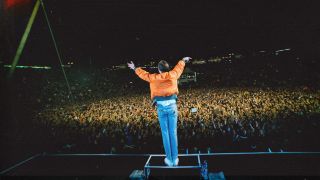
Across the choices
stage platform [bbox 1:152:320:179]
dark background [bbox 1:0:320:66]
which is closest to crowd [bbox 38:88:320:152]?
stage platform [bbox 1:152:320:179]

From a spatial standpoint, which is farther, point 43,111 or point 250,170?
point 43,111

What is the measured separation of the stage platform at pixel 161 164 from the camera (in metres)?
4.12

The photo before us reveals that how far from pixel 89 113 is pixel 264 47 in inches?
121

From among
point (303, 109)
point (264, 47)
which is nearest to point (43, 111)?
point (264, 47)

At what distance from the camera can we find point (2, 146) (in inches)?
193

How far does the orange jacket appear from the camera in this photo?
373cm

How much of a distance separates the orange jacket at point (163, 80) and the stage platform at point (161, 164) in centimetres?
107

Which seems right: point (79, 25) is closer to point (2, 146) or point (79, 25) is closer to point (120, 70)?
point (120, 70)

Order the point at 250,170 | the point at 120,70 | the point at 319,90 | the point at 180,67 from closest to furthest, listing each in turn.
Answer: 1. the point at 180,67
2. the point at 250,170
3. the point at 319,90
4. the point at 120,70

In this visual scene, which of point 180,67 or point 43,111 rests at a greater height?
point 180,67

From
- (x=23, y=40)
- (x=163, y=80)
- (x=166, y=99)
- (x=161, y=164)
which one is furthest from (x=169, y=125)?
(x=23, y=40)

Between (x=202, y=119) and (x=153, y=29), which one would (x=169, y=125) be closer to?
(x=202, y=119)

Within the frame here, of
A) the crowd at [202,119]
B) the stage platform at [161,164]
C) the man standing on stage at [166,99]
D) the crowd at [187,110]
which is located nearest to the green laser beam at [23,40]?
the crowd at [187,110]

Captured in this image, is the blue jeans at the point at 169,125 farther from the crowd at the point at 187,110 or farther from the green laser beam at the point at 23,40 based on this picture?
the green laser beam at the point at 23,40
